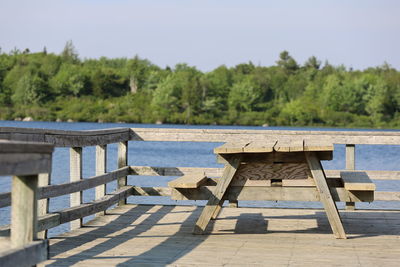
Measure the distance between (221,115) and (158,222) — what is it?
91803 mm

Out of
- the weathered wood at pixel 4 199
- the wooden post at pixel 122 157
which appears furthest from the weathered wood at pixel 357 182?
the weathered wood at pixel 4 199

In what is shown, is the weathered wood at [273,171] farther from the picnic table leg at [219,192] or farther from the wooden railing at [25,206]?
the wooden railing at [25,206]

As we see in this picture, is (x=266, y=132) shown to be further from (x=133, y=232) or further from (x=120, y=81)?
(x=120, y=81)

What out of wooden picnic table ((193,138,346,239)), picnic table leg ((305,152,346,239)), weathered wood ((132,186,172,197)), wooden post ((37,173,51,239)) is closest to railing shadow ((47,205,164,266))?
wooden post ((37,173,51,239))

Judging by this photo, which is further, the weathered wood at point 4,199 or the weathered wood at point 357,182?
the weathered wood at point 357,182

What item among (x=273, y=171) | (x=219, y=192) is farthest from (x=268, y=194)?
(x=219, y=192)

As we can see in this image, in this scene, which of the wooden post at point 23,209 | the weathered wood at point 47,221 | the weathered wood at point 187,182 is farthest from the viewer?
the weathered wood at point 187,182

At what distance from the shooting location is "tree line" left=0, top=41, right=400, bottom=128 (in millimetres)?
92188

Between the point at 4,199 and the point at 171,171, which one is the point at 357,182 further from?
the point at 4,199

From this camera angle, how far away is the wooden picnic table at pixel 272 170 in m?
6.07

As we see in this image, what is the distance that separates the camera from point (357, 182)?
615 cm

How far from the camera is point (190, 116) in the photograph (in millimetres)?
95625

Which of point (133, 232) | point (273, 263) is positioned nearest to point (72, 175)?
point (133, 232)

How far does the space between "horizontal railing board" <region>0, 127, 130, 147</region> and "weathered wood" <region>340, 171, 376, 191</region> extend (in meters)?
2.37
